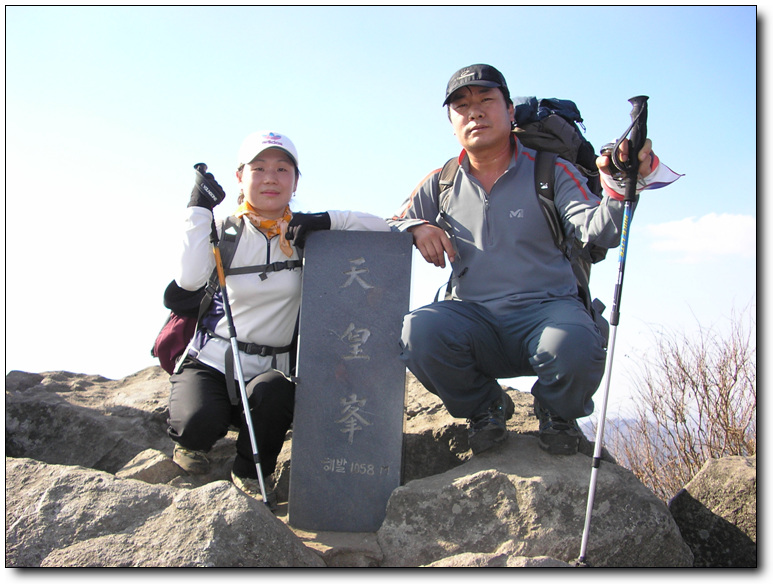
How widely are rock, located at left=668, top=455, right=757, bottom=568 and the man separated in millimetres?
930

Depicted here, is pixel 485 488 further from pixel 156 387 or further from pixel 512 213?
pixel 156 387

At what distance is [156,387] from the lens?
694cm

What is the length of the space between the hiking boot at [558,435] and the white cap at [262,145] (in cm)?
235

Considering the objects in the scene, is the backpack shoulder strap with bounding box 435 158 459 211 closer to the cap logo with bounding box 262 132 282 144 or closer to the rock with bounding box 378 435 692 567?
the cap logo with bounding box 262 132 282 144

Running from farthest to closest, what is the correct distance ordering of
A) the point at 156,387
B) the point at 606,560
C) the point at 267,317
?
the point at 156,387 < the point at 267,317 < the point at 606,560

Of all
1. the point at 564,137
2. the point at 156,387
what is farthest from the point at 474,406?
the point at 156,387

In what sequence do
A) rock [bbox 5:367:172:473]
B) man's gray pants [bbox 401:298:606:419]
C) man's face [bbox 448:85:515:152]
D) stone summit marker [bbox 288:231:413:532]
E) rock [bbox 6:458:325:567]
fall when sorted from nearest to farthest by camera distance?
rock [bbox 6:458:325:567], man's gray pants [bbox 401:298:606:419], stone summit marker [bbox 288:231:413:532], man's face [bbox 448:85:515:152], rock [bbox 5:367:172:473]

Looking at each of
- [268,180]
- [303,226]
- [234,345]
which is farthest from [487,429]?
[268,180]

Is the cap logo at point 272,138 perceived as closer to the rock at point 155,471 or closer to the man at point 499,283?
the man at point 499,283

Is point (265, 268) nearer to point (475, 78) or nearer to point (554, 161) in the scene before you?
point (475, 78)

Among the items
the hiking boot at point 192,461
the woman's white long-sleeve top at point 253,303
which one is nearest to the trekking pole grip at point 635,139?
the woman's white long-sleeve top at point 253,303

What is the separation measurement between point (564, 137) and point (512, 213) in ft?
2.31

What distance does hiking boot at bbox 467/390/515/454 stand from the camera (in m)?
4.04

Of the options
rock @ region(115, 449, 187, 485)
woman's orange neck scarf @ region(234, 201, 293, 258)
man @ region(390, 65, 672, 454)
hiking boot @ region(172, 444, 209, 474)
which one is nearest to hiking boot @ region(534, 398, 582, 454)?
man @ region(390, 65, 672, 454)
